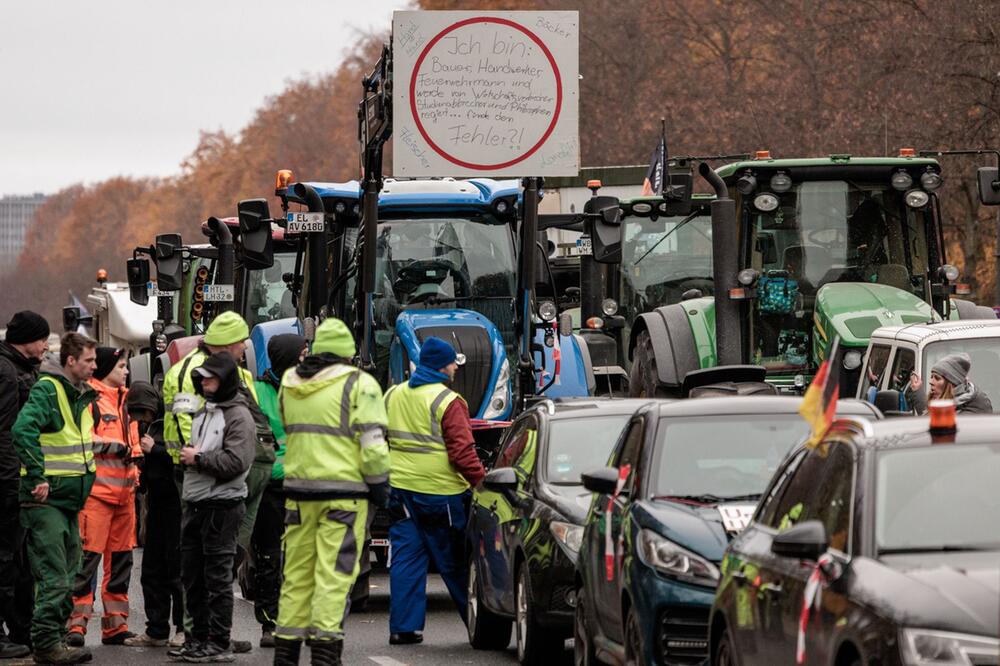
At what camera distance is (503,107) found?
60.2 ft

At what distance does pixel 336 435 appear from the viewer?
34.9 ft

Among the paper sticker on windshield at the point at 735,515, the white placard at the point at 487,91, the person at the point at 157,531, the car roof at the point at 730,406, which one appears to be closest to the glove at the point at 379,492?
the car roof at the point at 730,406

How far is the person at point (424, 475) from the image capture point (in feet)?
43.9

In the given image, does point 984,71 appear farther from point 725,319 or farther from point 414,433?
point 414,433

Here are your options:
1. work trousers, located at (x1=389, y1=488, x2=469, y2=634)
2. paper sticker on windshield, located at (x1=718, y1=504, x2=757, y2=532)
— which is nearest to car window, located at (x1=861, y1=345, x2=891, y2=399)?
work trousers, located at (x1=389, y1=488, x2=469, y2=634)

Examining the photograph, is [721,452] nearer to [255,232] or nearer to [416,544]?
[416,544]

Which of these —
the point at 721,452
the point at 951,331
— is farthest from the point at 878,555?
the point at 951,331

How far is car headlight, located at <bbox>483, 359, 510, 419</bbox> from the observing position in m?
17.4

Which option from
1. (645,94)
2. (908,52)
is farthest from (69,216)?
(908,52)

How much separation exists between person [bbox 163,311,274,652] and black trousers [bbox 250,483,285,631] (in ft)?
0.61

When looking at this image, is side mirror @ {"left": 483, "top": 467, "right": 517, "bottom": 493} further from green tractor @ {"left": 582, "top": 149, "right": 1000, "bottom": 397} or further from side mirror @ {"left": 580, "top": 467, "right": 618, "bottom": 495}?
green tractor @ {"left": 582, "top": 149, "right": 1000, "bottom": 397}

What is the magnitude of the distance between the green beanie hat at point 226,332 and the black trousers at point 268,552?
122 cm

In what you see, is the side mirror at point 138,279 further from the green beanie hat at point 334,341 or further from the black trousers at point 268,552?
the green beanie hat at point 334,341

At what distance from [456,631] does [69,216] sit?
18591cm
